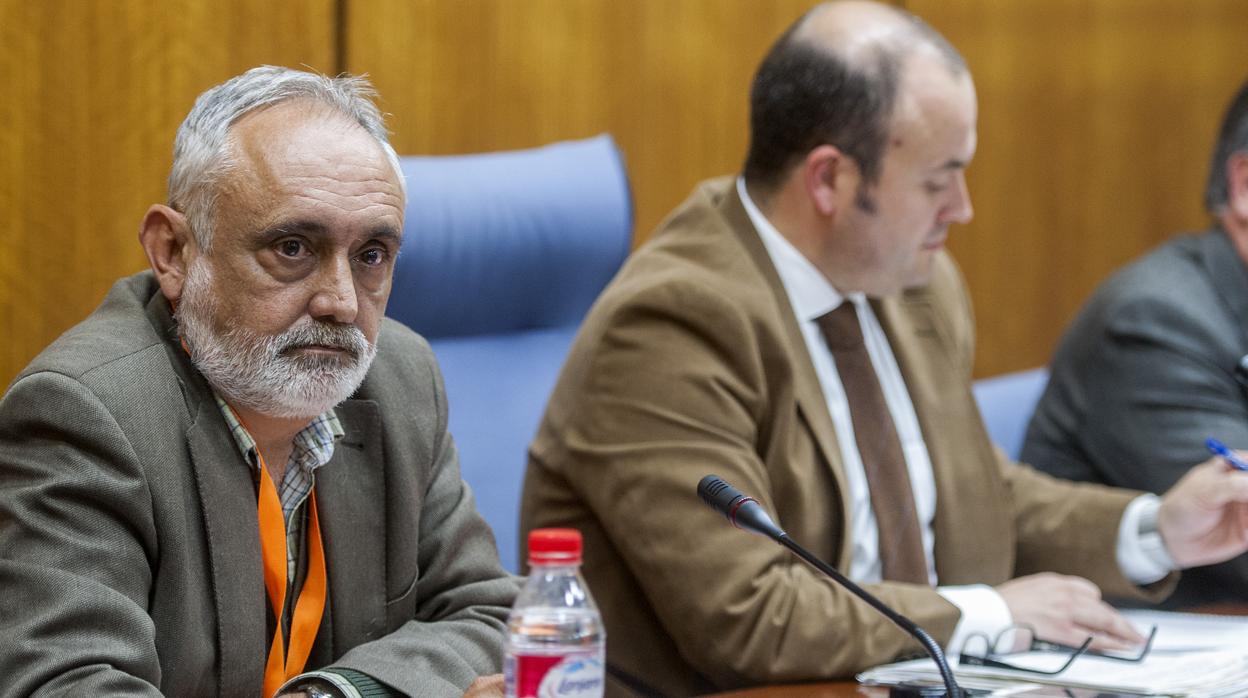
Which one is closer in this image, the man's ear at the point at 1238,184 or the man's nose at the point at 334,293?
the man's nose at the point at 334,293

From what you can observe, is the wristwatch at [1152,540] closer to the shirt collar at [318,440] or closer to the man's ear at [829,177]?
the man's ear at [829,177]

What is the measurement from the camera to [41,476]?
1330 mm

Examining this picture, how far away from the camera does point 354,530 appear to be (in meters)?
1.57

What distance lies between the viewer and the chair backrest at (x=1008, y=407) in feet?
9.11

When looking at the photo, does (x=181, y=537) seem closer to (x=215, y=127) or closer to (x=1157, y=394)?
(x=215, y=127)

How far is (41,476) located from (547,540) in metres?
0.46

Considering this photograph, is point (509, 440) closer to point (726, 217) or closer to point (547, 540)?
point (726, 217)

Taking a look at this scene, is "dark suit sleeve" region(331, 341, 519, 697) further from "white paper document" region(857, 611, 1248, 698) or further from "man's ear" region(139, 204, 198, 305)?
"white paper document" region(857, 611, 1248, 698)

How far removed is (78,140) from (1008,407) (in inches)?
66.5

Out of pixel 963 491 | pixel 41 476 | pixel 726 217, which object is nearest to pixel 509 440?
pixel 726 217

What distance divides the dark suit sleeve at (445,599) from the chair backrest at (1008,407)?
1.30 metres

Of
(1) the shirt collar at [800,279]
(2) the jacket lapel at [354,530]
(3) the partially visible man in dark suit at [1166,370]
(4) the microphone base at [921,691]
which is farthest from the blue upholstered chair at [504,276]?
(3) the partially visible man in dark suit at [1166,370]

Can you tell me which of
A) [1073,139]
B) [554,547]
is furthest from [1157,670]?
[1073,139]

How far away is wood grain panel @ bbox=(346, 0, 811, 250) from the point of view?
2777mm
